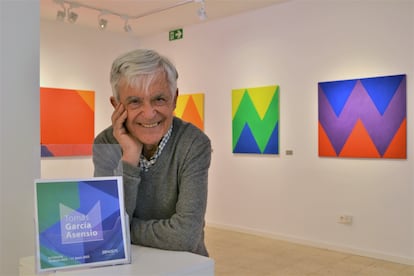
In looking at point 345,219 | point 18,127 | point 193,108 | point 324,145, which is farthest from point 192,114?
point 18,127

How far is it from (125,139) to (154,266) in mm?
445

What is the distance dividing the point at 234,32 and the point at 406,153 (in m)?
3.05

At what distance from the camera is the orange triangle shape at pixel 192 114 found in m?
6.82

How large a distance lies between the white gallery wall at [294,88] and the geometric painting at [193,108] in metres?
0.10

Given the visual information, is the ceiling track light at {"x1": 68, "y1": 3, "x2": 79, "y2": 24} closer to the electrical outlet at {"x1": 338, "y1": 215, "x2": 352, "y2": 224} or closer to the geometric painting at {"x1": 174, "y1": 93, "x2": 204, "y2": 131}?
the geometric painting at {"x1": 174, "y1": 93, "x2": 204, "y2": 131}

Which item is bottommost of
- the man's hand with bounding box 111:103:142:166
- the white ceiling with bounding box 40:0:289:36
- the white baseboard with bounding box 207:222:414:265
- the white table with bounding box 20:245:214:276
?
the white baseboard with bounding box 207:222:414:265

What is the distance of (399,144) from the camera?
468 cm

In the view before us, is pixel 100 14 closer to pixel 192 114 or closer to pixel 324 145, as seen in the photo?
pixel 192 114

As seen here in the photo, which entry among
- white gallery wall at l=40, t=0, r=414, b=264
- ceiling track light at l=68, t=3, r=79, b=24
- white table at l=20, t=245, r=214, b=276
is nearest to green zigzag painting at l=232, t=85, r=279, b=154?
white gallery wall at l=40, t=0, r=414, b=264

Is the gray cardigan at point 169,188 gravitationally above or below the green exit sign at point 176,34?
below

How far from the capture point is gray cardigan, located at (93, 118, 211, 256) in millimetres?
1348

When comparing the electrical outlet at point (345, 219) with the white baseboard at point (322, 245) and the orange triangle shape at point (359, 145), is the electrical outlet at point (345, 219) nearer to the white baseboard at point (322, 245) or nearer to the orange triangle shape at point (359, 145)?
the white baseboard at point (322, 245)

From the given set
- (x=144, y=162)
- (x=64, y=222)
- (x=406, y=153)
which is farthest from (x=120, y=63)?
(x=406, y=153)

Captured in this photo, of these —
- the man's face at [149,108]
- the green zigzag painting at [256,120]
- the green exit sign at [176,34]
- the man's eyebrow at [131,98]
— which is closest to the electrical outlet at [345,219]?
the green zigzag painting at [256,120]
